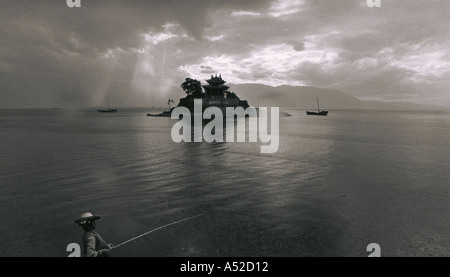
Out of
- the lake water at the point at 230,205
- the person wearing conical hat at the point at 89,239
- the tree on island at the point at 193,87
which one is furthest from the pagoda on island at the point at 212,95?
the person wearing conical hat at the point at 89,239

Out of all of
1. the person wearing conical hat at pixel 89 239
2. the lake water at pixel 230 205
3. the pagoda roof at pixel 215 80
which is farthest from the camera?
the pagoda roof at pixel 215 80

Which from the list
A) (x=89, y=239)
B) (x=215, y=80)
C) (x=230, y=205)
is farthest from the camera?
(x=215, y=80)

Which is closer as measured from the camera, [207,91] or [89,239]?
[89,239]

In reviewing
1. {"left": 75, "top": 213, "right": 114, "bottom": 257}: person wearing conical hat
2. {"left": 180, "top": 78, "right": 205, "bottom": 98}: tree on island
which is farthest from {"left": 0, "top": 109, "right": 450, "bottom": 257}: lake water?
{"left": 180, "top": 78, "right": 205, "bottom": 98}: tree on island

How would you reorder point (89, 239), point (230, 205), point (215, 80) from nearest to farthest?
point (89, 239) → point (230, 205) → point (215, 80)

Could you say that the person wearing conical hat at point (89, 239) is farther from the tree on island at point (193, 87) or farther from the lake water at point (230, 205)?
the tree on island at point (193, 87)

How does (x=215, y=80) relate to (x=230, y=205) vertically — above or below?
above

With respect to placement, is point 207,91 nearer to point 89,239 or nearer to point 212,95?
point 212,95

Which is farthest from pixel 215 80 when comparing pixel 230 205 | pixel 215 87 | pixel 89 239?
pixel 89 239

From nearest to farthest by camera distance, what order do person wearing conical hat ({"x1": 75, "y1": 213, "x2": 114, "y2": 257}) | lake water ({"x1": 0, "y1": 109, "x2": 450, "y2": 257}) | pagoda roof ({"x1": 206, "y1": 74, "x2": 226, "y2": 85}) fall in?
1. person wearing conical hat ({"x1": 75, "y1": 213, "x2": 114, "y2": 257})
2. lake water ({"x1": 0, "y1": 109, "x2": 450, "y2": 257})
3. pagoda roof ({"x1": 206, "y1": 74, "x2": 226, "y2": 85})

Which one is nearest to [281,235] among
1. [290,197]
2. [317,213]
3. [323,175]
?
[317,213]

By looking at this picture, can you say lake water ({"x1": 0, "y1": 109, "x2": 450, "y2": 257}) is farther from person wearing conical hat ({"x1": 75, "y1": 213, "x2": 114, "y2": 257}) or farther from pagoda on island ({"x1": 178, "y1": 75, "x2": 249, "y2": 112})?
pagoda on island ({"x1": 178, "y1": 75, "x2": 249, "y2": 112})

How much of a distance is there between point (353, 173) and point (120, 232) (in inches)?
738
